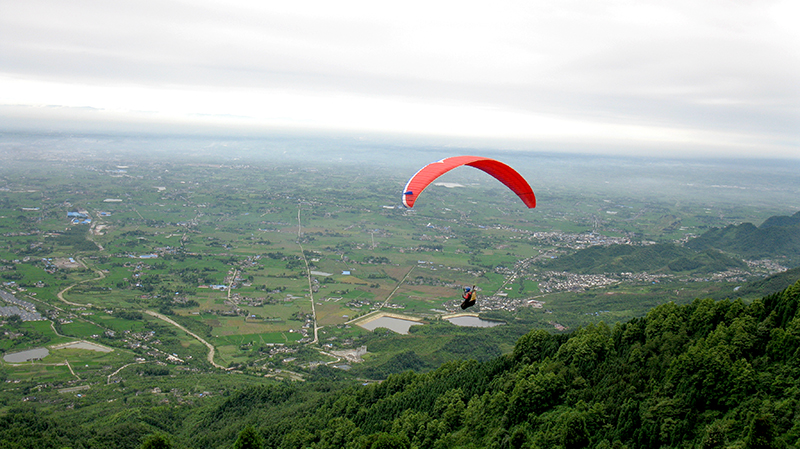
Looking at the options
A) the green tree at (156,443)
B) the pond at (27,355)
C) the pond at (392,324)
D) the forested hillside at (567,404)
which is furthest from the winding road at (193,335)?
the green tree at (156,443)

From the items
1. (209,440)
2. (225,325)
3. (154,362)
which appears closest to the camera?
(209,440)

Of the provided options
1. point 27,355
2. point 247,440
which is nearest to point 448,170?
point 247,440

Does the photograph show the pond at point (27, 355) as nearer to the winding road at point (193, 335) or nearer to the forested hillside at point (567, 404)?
the forested hillside at point (567, 404)

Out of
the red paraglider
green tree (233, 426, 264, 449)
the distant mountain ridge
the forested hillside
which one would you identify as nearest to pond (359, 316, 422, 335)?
the forested hillside

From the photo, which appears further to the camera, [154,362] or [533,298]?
[533,298]

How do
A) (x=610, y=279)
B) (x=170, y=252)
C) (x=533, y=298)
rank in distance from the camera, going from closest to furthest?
(x=533, y=298), (x=610, y=279), (x=170, y=252)

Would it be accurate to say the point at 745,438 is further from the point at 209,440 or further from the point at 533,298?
the point at 533,298

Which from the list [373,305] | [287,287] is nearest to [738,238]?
[373,305]

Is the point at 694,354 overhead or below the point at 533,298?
overhead

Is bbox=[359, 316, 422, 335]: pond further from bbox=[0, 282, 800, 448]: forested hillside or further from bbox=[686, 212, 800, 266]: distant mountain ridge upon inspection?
bbox=[686, 212, 800, 266]: distant mountain ridge
